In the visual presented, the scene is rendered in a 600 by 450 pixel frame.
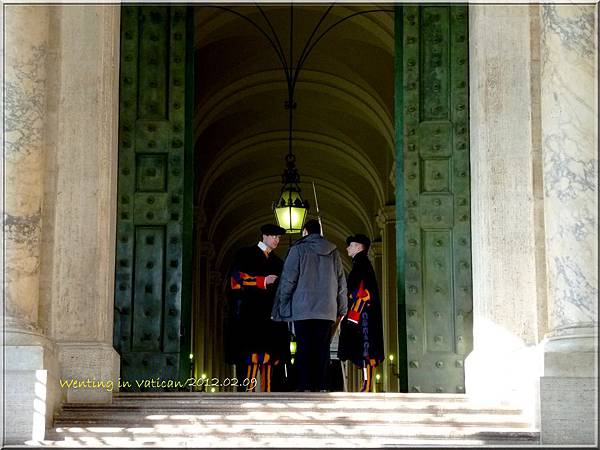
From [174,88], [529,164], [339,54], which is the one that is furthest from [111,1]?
[339,54]

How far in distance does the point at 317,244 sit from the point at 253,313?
1.16 m

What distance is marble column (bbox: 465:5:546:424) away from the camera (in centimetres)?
1317

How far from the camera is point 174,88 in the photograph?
50.5ft

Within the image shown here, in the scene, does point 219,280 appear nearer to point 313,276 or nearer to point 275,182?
point 275,182

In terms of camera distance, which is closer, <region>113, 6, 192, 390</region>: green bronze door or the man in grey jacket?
the man in grey jacket

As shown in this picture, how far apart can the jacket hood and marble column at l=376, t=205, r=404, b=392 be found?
9.46 m

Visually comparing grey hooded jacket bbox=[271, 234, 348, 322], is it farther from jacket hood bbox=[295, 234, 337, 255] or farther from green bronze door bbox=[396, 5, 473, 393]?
green bronze door bbox=[396, 5, 473, 393]

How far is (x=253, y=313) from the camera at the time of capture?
14727 mm

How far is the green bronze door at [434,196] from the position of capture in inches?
574

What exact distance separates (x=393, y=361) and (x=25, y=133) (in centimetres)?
1306

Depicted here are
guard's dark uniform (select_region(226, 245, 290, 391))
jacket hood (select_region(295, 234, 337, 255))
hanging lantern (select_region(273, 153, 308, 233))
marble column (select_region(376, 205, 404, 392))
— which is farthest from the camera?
marble column (select_region(376, 205, 404, 392))

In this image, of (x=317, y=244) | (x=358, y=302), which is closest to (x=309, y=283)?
(x=317, y=244)

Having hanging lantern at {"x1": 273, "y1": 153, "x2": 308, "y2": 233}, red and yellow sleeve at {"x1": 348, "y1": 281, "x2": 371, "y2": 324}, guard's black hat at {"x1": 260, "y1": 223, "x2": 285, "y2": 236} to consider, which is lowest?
red and yellow sleeve at {"x1": 348, "y1": 281, "x2": 371, "y2": 324}

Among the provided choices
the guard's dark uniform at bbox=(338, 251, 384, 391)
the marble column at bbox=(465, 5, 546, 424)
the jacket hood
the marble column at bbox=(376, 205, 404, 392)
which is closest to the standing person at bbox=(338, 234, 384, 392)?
the guard's dark uniform at bbox=(338, 251, 384, 391)
